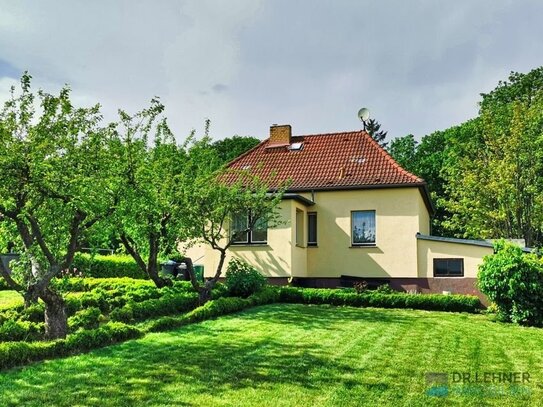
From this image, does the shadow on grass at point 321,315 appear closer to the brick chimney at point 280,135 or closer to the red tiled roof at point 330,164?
the red tiled roof at point 330,164

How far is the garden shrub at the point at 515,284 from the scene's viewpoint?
14203mm

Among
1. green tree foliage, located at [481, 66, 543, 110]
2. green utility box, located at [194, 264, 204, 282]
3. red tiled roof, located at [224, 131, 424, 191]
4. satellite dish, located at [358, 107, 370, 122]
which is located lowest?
green utility box, located at [194, 264, 204, 282]

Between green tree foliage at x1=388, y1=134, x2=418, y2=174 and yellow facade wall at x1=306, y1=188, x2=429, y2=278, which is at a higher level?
green tree foliage at x1=388, y1=134, x2=418, y2=174

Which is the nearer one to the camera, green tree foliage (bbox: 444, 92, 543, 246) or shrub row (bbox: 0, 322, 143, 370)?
shrub row (bbox: 0, 322, 143, 370)

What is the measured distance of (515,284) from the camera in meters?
14.2

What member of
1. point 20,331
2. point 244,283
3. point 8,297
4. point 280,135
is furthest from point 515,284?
point 8,297

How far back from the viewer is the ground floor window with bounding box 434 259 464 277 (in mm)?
19984

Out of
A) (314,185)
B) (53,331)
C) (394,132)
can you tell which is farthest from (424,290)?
(394,132)

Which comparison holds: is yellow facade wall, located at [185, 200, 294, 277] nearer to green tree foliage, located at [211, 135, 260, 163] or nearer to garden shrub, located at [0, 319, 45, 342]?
garden shrub, located at [0, 319, 45, 342]

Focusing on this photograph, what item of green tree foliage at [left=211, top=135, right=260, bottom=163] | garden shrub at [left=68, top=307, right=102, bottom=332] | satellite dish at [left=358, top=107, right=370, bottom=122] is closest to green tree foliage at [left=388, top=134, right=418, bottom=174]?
green tree foliage at [left=211, top=135, right=260, bottom=163]

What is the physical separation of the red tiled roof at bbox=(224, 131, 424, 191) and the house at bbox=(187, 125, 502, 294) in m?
0.05

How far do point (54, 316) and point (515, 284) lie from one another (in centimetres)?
1125

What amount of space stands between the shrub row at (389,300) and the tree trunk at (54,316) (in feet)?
28.6

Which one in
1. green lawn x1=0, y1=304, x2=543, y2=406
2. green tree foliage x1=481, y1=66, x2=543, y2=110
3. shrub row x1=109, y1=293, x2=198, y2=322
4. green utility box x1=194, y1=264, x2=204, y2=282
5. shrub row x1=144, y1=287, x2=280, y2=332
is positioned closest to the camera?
green lawn x1=0, y1=304, x2=543, y2=406
